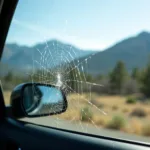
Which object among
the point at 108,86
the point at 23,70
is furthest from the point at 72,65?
the point at 23,70

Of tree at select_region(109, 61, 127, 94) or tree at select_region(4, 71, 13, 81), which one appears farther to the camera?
tree at select_region(4, 71, 13, 81)

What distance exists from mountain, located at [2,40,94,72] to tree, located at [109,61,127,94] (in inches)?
7.3

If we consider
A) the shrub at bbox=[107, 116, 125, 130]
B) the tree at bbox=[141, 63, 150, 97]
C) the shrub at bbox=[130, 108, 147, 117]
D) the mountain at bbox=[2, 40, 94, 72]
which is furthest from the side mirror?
the tree at bbox=[141, 63, 150, 97]

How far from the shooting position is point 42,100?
2678mm

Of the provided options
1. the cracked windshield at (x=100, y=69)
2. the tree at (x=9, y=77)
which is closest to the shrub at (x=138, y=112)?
the cracked windshield at (x=100, y=69)

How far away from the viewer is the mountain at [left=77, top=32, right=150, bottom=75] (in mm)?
2018

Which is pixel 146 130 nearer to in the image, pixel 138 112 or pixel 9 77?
pixel 138 112

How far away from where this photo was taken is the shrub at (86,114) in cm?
230

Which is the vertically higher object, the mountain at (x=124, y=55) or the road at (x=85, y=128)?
the mountain at (x=124, y=55)

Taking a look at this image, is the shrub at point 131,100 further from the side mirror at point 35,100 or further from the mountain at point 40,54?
the side mirror at point 35,100

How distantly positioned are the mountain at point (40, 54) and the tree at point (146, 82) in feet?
1.15

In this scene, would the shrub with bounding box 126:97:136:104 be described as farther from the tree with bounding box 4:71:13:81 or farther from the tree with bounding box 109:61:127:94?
the tree with bounding box 4:71:13:81

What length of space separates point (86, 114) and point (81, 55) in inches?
13.3

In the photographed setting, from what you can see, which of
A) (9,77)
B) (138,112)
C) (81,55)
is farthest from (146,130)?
(9,77)
